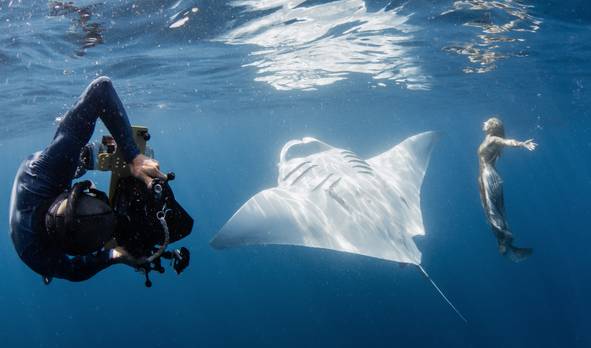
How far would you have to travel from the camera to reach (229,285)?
24859 millimetres

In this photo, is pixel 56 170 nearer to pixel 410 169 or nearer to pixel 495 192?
pixel 495 192

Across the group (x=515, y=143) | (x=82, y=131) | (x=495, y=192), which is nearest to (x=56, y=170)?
(x=82, y=131)

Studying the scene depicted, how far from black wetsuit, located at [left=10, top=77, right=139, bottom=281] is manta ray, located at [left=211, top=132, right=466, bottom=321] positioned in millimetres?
2668

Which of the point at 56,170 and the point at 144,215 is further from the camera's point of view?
the point at 56,170

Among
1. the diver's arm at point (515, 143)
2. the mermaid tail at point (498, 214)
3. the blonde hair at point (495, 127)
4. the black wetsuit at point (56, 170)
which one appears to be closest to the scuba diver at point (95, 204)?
the black wetsuit at point (56, 170)

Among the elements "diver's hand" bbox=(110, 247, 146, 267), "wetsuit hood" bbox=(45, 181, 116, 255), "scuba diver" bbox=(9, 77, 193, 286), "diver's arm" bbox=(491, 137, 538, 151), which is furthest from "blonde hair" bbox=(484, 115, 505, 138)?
"wetsuit hood" bbox=(45, 181, 116, 255)

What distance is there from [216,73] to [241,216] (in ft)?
43.0

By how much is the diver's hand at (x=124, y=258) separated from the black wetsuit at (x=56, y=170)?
0.30ft

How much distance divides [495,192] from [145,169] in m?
6.96

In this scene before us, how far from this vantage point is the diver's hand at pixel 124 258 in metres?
2.51

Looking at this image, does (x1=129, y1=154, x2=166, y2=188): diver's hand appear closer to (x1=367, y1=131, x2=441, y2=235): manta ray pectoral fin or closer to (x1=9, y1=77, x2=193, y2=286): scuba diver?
(x1=9, y1=77, x2=193, y2=286): scuba diver

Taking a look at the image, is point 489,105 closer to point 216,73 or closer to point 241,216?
point 216,73

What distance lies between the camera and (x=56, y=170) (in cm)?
267

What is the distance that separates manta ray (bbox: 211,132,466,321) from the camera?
5.57 m
